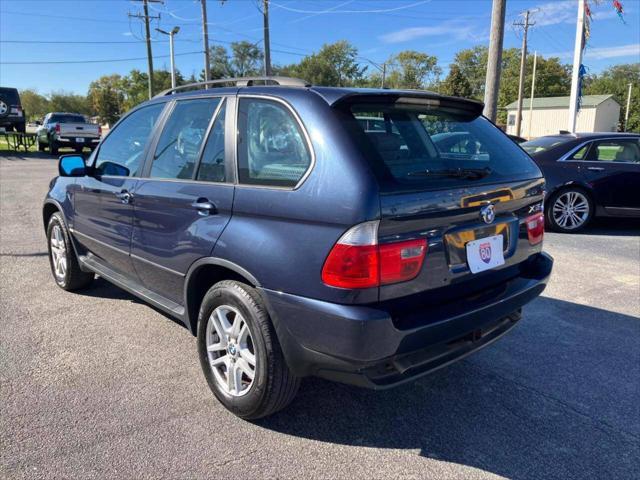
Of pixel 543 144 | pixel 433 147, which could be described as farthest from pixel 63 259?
pixel 543 144

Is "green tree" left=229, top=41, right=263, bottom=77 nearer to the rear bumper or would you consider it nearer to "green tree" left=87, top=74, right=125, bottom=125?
"green tree" left=87, top=74, right=125, bottom=125

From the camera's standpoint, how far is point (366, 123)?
247cm

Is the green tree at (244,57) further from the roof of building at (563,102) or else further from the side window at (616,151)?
the side window at (616,151)

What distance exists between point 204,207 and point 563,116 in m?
68.0

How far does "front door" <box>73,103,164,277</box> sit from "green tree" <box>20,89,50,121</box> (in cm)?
11272

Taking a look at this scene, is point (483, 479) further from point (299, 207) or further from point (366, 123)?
point (366, 123)

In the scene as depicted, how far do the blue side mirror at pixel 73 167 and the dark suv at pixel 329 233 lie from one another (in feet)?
3.01

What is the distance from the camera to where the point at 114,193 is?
3.68 m

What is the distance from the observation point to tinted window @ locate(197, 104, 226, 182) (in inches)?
111

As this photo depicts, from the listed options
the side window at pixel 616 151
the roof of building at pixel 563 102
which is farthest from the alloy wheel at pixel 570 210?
the roof of building at pixel 563 102

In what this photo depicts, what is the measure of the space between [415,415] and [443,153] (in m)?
1.50

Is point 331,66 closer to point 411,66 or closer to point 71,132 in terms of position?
point 411,66

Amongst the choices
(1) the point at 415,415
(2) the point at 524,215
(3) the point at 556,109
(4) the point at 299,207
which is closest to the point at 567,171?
(2) the point at 524,215

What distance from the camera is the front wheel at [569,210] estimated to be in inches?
303
